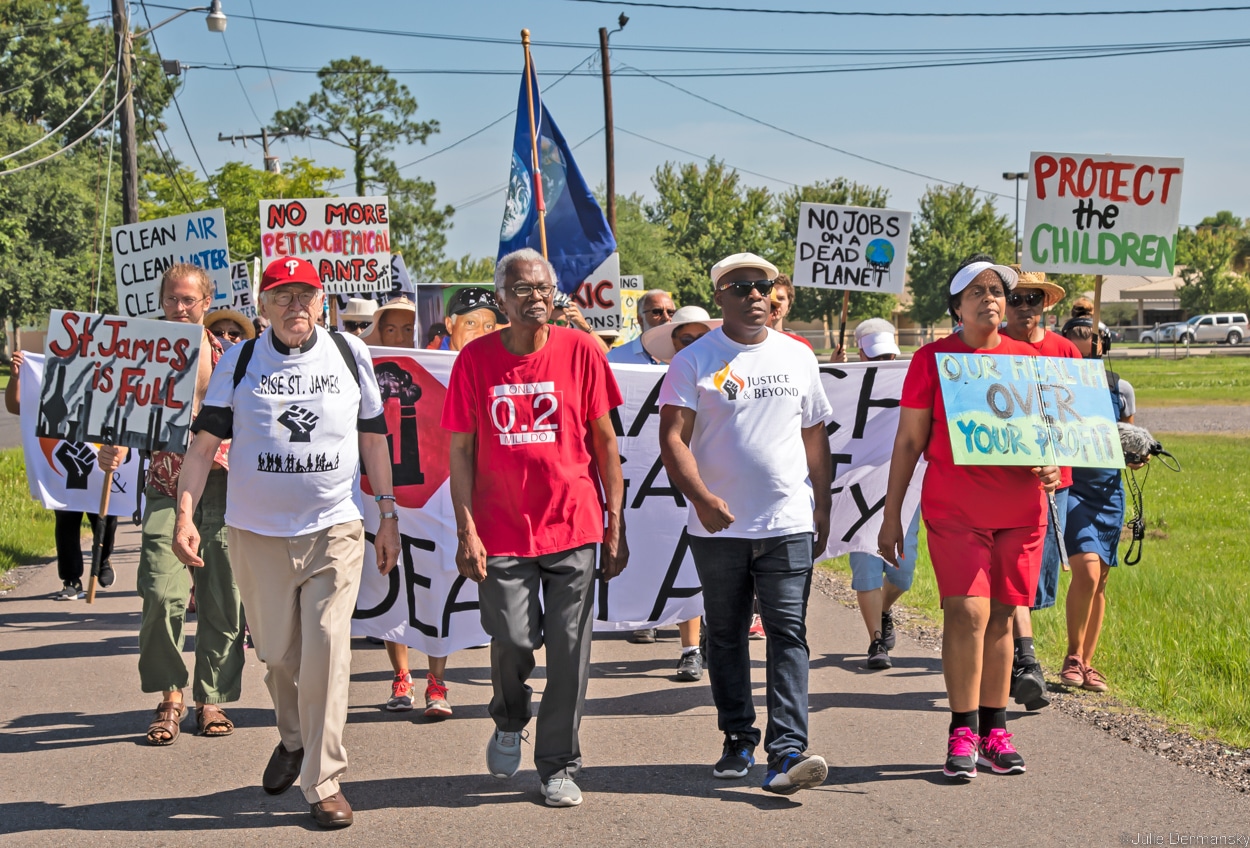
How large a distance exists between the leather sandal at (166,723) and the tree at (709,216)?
199 feet

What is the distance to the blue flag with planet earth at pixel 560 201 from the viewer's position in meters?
9.88

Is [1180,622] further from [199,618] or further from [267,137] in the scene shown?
[267,137]

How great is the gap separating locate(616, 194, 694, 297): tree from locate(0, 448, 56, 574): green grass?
140 ft

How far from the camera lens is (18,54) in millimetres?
68812

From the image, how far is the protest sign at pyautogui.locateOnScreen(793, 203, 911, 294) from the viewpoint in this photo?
11781 mm

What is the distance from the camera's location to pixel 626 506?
23.9 feet

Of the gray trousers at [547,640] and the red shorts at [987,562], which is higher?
the red shorts at [987,562]

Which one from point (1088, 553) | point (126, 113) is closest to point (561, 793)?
point (1088, 553)

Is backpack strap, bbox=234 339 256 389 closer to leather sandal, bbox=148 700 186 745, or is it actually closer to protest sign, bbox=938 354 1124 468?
leather sandal, bbox=148 700 186 745

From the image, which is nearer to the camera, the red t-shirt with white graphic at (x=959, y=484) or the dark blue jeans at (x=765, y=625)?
the dark blue jeans at (x=765, y=625)

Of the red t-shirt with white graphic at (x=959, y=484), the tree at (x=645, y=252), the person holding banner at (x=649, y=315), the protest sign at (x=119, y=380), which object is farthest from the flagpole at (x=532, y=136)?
the tree at (x=645, y=252)

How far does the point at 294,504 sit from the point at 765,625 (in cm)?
192

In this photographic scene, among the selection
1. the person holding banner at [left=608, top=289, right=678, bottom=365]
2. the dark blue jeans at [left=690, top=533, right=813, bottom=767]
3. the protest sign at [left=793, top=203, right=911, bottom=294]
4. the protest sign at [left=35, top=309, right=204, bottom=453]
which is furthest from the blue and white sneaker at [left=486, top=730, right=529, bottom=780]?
the protest sign at [left=793, top=203, right=911, bottom=294]

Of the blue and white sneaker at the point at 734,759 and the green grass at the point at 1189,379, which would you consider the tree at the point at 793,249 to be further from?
the blue and white sneaker at the point at 734,759
